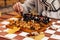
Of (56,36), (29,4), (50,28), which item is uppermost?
(29,4)

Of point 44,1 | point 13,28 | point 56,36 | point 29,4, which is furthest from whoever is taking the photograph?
point 29,4

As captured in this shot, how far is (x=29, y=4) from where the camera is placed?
1785 millimetres

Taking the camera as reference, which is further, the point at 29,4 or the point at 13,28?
the point at 29,4

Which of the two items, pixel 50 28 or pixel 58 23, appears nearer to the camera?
pixel 50 28

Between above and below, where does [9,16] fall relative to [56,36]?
above

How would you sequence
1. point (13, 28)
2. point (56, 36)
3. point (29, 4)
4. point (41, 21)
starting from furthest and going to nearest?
point (29, 4) → point (41, 21) → point (13, 28) → point (56, 36)

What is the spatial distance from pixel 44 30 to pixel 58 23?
0.80 feet

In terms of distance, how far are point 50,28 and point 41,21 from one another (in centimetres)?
11

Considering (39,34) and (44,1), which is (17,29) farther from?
(44,1)

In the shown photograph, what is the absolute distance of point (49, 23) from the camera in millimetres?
1325

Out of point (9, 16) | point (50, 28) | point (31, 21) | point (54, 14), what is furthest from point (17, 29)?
point (54, 14)

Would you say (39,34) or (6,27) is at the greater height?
(6,27)

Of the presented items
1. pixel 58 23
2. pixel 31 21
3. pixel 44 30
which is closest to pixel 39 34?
pixel 44 30

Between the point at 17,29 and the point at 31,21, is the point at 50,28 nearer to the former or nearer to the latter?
the point at 31,21
